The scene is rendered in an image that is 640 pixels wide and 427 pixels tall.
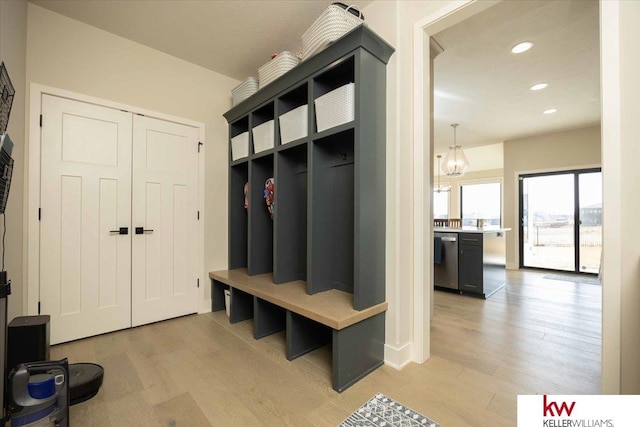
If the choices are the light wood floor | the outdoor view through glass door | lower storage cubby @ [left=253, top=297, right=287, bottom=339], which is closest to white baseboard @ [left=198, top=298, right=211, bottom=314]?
the light wood floor

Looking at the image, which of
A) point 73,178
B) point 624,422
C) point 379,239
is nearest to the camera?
point 624,422

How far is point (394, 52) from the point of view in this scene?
200 cm

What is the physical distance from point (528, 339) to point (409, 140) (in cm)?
205

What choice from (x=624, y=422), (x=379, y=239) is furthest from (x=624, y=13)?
(x=624, y=422)

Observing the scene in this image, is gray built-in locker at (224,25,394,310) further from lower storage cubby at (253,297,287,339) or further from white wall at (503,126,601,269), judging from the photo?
white wall at (503,126,601,269)

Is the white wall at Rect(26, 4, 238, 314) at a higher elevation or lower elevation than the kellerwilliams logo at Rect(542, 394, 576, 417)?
higher

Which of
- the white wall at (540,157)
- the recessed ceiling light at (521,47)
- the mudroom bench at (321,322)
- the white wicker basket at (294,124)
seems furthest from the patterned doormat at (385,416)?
the white wall at (540,157)

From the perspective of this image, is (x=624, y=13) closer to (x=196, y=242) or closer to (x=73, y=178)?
(x=196, y=242)

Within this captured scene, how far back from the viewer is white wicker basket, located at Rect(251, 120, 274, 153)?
2551mm

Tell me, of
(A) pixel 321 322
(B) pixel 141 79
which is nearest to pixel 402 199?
(A) pixel 321 322

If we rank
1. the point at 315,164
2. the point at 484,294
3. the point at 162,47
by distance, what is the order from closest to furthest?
the point at 315,164 → the point at 162,47 → the point at 484,294

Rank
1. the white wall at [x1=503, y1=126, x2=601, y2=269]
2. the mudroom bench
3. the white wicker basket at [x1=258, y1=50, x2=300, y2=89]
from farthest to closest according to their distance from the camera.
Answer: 1. the white wall at [x1=503, y1=126, x2=601, y2=269]
2. the white wicker basket at [x1=258, y1=50, x2=300, y2=89]
3. the mudroom bench

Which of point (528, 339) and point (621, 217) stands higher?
point (621, 217)

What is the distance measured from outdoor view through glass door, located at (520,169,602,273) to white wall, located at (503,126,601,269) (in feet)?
0.56
